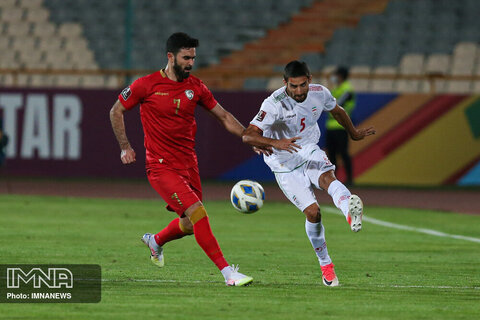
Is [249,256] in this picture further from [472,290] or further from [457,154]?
[457,154]

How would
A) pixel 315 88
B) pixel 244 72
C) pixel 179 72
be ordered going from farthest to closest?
1. pixel 244 72
2. pixel 315 88
3. pixel 179 72

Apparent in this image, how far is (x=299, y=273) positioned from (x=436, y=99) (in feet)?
40.2

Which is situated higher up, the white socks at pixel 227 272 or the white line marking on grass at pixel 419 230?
the white line marking on grass at pixel 419 230

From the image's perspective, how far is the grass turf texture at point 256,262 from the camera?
7.41 metres

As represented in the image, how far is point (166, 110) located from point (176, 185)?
0.69 metres

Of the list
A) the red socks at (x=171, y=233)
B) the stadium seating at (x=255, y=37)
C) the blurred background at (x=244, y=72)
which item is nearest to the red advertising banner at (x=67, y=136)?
the blurred background at (x=244, y=72)

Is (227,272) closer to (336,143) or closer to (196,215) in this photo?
(196,215)

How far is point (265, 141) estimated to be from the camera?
29.3 ft

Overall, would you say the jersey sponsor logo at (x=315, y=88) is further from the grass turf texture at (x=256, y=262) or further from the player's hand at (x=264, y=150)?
the grass turf texture at (x=256, y=262)

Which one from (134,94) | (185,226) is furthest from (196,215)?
(134,94)

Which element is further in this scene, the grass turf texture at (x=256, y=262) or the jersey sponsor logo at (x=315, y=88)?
the jersey sponsor logo at (x=315, y=88)

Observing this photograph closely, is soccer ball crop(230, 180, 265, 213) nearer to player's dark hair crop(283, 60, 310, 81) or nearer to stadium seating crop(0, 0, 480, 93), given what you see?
player's dark hair crop(283, 60, 310, 81)

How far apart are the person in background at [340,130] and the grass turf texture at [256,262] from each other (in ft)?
8.11

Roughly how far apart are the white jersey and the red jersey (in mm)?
618
